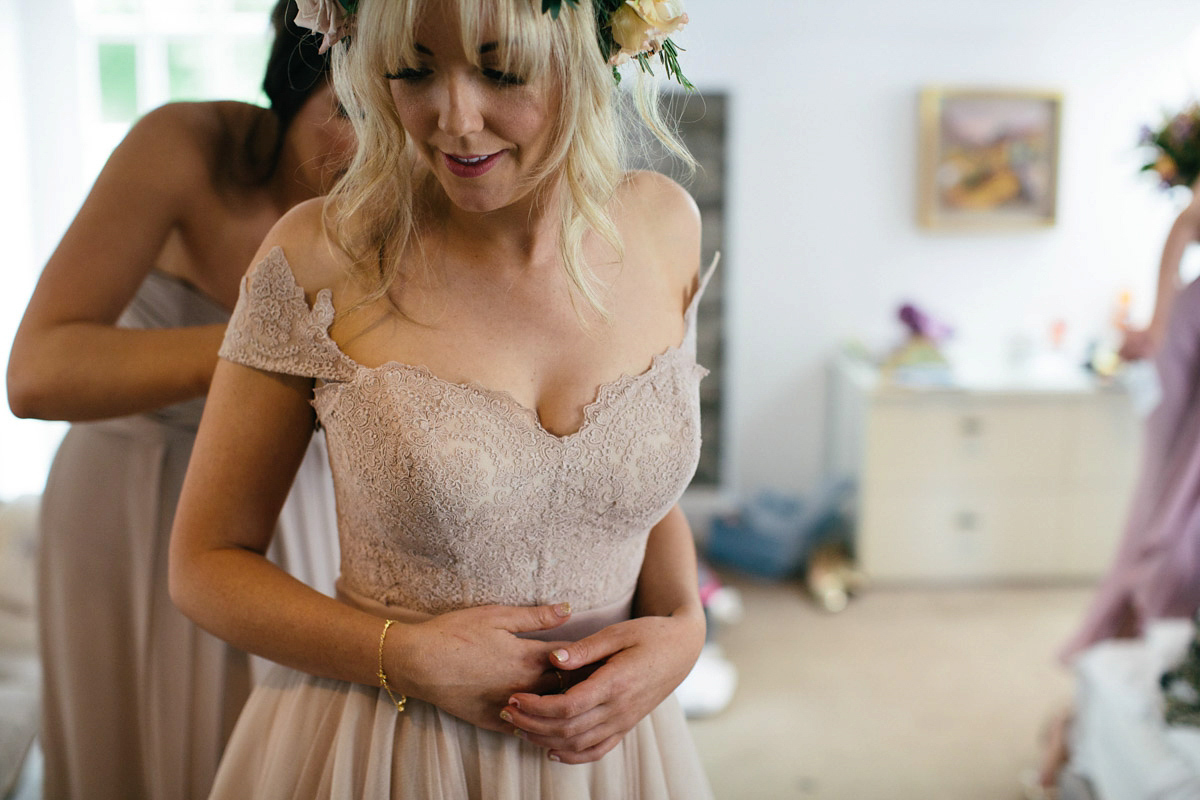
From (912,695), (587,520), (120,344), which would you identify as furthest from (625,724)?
(912,695)

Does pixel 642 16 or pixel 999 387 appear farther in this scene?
pixel 999 387

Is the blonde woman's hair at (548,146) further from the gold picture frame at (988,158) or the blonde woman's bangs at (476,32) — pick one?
the gold picture frame at (988,158)

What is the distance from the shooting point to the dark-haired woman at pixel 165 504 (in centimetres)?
116

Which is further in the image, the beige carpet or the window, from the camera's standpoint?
the window

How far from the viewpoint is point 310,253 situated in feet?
3.02

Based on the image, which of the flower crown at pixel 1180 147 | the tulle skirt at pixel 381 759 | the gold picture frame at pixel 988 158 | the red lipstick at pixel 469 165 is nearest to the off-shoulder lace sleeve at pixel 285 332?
the red lipstick at pixel 469 165

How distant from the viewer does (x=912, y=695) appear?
3.09m

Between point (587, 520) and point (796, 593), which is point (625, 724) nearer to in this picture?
point (587, 520)

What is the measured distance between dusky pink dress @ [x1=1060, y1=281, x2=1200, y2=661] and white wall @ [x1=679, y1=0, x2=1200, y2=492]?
1.91m

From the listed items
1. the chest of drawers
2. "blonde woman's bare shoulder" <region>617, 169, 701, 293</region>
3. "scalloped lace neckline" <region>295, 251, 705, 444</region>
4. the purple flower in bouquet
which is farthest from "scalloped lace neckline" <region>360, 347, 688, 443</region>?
the purple flower in bouquet

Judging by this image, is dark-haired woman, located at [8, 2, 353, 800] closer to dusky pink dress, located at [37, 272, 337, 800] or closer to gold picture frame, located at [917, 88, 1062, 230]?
dusky pink dress, located at [37, 272, 337, 800]

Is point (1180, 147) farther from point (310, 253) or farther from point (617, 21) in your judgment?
point (310, 253)

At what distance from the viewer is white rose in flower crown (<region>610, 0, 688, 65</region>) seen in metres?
0.86

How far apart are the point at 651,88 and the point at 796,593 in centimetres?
323
